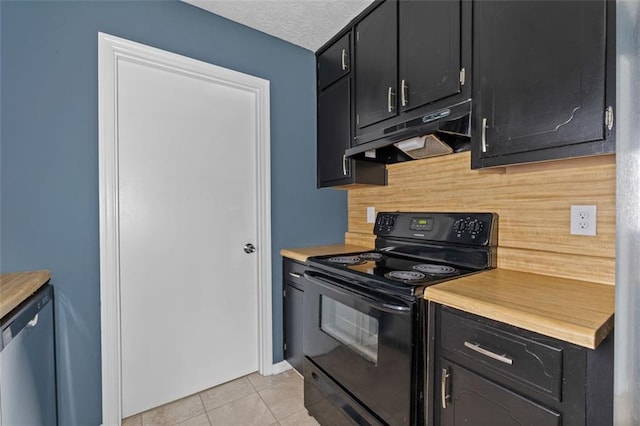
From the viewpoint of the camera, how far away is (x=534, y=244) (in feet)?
4.47

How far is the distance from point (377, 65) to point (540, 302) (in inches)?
58.5

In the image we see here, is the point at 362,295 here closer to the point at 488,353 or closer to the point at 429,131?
the point at 488,353

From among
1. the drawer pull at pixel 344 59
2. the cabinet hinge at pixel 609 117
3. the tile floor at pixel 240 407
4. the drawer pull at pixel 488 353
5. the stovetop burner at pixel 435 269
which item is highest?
the drawer pull at pixel 344 59

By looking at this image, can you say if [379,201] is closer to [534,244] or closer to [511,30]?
[534,244]

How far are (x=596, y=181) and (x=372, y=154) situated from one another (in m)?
1.12

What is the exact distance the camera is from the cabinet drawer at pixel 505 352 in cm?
79

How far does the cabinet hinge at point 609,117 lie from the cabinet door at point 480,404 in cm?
87

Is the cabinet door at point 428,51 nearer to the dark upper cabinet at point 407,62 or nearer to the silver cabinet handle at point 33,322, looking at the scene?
the dark upper cabinet at point 407,62

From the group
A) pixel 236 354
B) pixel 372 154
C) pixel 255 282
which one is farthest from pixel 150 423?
pixel 372 154

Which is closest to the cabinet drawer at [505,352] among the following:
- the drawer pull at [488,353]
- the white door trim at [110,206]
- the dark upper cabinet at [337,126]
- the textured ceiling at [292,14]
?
the drawer pull at [488,353]

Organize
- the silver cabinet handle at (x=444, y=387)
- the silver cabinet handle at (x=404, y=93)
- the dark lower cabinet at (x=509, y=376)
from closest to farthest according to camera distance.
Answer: the dark lower cabinet at (x=509, y=376) → the silver cabinet handle at (x=444, y=387) → the silver cabinet handle at (x=404, y=93)

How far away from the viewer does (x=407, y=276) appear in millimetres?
1270

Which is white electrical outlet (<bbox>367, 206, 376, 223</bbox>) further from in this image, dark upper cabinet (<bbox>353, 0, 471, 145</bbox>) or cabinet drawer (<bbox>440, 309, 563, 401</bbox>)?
cabinet drawer (<bbox>440, 309, 563, 401</bbox>)

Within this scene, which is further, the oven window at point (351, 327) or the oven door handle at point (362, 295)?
the oven window at point (351, 327)
